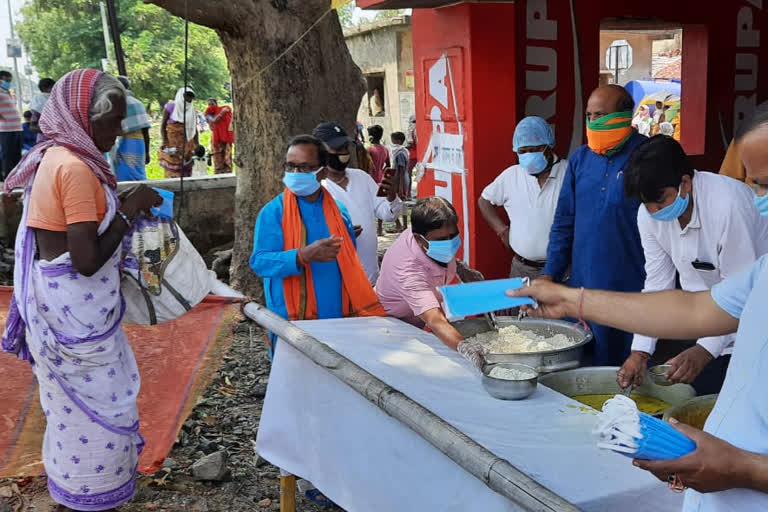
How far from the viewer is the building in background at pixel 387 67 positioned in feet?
55.7

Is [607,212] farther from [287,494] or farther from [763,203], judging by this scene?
[763,203]

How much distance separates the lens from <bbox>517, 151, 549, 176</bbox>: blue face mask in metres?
4.26

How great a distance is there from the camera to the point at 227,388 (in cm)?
505

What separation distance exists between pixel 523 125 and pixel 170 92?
80.2 feet

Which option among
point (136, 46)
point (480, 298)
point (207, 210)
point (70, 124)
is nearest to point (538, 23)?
point (70, 124)

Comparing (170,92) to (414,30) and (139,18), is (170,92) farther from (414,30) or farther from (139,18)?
(414,30)

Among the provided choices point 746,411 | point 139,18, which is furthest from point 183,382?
point 139,18

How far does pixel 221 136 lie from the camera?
13516 mm

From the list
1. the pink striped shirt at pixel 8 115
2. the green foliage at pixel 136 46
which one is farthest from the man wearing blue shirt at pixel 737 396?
the green foliage at pixel 136 46

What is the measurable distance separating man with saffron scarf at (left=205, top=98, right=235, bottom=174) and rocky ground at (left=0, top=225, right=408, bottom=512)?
30.3ft

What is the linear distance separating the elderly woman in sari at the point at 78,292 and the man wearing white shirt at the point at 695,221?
185 centimetres

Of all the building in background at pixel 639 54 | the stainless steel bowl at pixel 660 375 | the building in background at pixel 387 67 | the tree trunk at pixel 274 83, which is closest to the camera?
the stainless steel bowl at pixel 660 375

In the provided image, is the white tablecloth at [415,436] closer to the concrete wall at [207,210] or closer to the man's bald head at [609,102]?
the man's bald head at [609,102]

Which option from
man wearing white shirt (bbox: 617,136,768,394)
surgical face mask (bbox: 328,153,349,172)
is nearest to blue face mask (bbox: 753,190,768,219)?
man wearing white shirt (bbox: 617,136,768,394)
